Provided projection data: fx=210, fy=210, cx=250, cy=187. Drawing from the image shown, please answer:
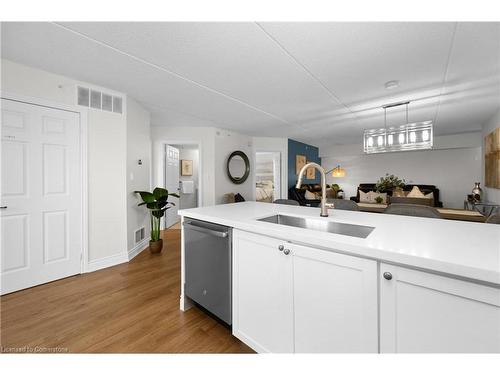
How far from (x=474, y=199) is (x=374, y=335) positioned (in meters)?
5.14

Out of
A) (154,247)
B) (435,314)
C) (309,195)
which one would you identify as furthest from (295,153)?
(435,314)

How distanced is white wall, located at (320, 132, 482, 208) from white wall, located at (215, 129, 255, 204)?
3.73 meters

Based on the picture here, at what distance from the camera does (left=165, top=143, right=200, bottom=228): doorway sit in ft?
16.1

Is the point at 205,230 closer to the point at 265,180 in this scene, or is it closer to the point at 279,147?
the point at 279,147

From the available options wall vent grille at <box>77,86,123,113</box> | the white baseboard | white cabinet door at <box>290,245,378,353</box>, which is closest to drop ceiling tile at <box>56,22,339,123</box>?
wall vent grille at <box>77,86,123,113</box>

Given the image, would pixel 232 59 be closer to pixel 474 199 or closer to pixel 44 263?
pixel 44 263

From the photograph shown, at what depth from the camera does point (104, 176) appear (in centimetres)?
272

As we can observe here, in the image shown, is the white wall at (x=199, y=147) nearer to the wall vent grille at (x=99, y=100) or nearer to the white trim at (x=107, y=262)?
the wall vent grille at (x=99, y=100)

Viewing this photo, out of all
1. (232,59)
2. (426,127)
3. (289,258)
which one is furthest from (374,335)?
(426,127)

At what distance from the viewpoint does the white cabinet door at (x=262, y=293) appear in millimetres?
1128

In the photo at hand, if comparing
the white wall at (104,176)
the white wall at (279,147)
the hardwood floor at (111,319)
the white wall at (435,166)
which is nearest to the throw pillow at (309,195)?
the white wall at (279,147)

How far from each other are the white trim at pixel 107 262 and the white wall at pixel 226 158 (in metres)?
2.25

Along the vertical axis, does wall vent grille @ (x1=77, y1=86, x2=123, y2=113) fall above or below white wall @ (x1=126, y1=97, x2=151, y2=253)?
above

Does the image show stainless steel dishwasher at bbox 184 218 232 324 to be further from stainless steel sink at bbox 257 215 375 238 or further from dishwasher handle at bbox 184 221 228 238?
stainless steel sink at bbox 257 215 375 238
